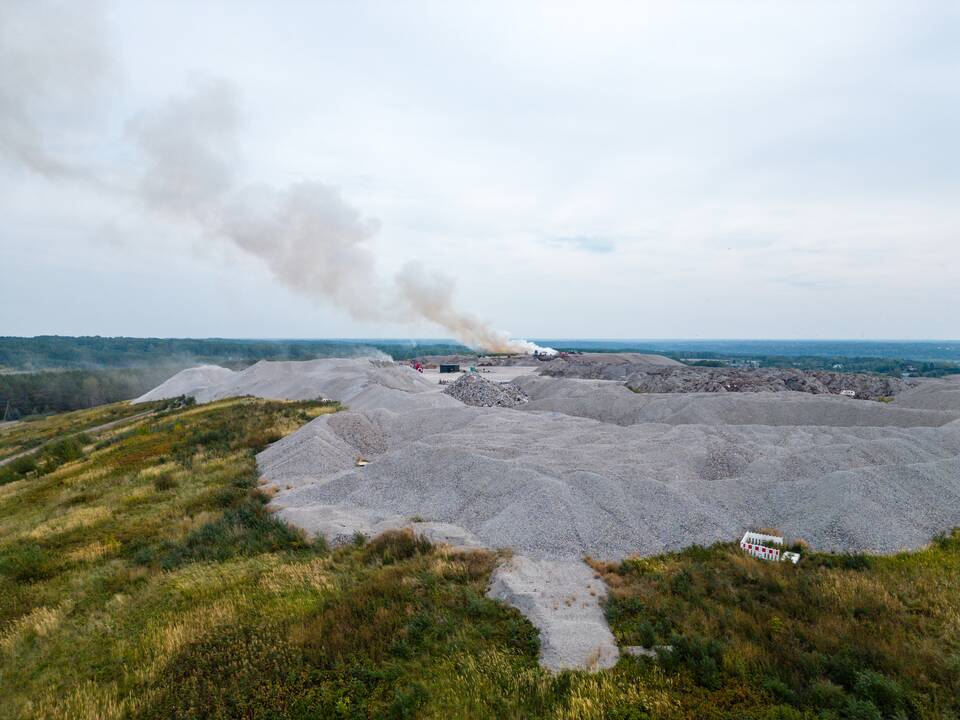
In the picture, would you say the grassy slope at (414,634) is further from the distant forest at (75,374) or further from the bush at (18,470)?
the distant forest at (75,374)

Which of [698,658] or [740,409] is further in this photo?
[740,409]

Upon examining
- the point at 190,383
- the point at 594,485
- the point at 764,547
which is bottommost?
the point at 764,547

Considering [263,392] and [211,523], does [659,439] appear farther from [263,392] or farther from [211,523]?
[263,392]

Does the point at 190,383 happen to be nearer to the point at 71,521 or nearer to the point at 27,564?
the point at 71,521

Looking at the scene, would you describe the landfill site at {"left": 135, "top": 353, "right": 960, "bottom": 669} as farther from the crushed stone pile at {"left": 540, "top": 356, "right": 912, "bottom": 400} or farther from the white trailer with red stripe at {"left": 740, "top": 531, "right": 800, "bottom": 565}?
the crushed stone pile at {"left": 540, "top": 356, "right": 912, "bottom": 400}

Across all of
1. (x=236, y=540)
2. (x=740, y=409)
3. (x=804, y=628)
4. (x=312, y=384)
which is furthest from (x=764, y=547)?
(x=312, y=384)

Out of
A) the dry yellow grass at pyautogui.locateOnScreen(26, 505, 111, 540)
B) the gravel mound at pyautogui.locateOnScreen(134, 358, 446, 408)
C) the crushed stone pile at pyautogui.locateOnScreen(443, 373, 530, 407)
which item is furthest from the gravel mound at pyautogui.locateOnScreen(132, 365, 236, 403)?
the dry yellow grass at pyautogui.locateOnScreen(26, 505, 111, 540)

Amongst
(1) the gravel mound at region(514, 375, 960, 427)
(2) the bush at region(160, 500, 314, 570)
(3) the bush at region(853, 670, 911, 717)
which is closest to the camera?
(3) the bush at region(853, 670, 911, 717)
